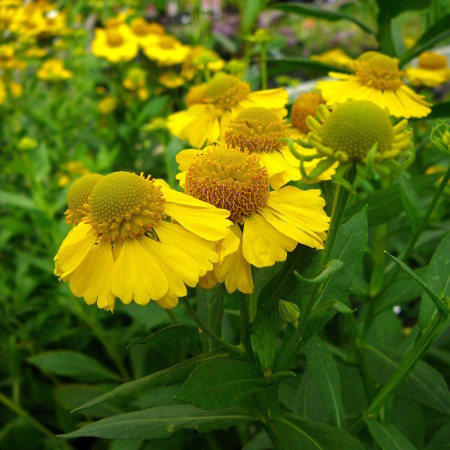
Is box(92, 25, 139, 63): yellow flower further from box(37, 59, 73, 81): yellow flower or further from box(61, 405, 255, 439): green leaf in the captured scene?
box(61, 405, 255, 439): green leaf

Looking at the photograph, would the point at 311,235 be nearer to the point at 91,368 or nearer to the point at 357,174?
the point at 357,174

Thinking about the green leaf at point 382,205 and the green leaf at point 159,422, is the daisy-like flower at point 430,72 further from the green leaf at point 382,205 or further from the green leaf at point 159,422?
the green leaf at point 159,422

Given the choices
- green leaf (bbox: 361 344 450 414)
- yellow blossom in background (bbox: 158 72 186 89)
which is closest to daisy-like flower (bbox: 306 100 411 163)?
green leaf (bbox: 361 344 450 414)

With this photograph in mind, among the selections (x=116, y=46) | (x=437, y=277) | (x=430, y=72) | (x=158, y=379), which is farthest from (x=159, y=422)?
(x=116, y=46)

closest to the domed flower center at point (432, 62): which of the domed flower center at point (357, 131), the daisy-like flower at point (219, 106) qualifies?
the daisy-like flower at point (219, 106)

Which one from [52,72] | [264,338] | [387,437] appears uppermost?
[264,338]

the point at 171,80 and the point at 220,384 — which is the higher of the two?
the point at 220,384

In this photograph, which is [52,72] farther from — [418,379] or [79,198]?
[418,379]

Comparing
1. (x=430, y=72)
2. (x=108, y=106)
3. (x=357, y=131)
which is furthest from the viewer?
(x=108, y=106)
